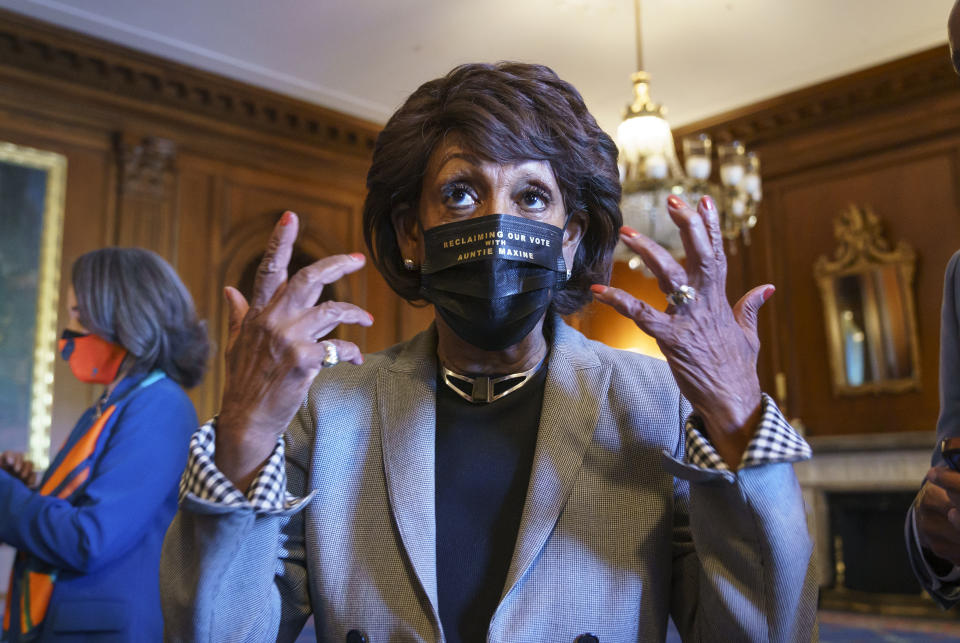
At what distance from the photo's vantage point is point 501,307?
1.32 m

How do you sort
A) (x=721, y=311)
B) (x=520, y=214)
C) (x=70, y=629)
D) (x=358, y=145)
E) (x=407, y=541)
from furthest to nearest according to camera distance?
1. (x=358, y=145)
2. (x=70, y=629)
3. (x=520, y=214)
4. (x=407, y=541)
5. (x=721, y=311)

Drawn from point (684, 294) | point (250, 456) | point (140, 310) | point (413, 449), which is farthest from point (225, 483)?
point (140, 310)

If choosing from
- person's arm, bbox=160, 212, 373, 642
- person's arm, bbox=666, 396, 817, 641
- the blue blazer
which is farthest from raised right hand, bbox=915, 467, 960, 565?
the blue blazer

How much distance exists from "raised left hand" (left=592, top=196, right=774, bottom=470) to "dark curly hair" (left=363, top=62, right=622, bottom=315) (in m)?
0.34

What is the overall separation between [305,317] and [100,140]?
5.77m

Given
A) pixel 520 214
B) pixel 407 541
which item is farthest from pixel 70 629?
pixel 520 214

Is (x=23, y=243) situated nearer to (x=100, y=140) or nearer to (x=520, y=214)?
(x=100, y=140)

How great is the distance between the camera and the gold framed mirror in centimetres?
634

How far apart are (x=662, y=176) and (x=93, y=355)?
324 cm

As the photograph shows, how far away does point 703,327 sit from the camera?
3.57ft

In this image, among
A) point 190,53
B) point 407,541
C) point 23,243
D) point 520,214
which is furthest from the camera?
point 190,53

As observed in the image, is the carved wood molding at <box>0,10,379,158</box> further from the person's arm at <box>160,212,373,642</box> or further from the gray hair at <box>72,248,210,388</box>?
the person's arm at <box>160,212,373,642</box>

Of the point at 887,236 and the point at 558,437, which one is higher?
the point at 887,236

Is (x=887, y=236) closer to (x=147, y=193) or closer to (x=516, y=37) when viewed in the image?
(x=516, y=37)
